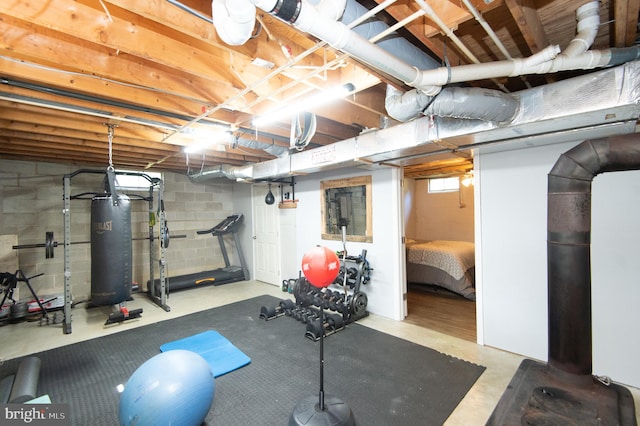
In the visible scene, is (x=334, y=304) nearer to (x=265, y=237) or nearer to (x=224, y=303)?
(x=224, y=303)

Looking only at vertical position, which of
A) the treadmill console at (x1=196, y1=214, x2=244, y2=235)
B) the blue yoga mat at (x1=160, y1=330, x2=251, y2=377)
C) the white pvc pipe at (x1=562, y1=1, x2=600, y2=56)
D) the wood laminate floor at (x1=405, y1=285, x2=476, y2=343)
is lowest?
the blue yoga mat at (x1=160, y1=330, x2=251, y2=377)

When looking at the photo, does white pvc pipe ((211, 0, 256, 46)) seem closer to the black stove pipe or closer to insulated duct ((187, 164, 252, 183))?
the black stove pipe

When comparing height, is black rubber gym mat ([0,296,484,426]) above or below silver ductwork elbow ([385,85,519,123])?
below

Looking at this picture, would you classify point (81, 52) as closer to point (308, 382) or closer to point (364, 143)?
point (364, 143)

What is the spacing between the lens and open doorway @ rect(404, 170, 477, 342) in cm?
408

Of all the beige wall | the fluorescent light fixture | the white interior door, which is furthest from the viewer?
the beige wall

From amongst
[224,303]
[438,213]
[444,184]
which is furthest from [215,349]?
[444,184]

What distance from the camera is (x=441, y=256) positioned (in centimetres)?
502

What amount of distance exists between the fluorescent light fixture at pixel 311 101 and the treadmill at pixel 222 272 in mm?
4352

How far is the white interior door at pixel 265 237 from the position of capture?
606 cm

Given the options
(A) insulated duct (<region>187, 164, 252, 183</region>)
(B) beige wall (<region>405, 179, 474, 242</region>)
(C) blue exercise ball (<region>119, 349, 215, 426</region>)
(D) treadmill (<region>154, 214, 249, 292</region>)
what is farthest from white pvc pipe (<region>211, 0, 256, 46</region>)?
(B) beige wall (<region>405, 179, 474, 242</region>)

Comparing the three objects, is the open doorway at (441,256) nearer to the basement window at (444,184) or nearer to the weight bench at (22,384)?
the basement window at (444,184)

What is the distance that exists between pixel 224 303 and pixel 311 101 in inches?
159

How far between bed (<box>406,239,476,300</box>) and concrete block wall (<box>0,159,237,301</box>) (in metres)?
4.61
